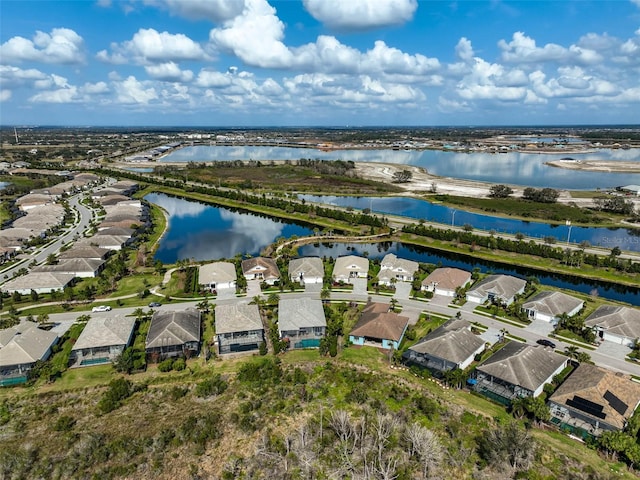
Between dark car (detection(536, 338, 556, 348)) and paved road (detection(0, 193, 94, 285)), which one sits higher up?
paved road (detection(0, 193, 94, 285))

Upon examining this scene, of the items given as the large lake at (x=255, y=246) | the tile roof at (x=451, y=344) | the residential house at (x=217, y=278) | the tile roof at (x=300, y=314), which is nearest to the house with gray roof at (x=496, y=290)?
the tile roof at (x=451, y=344)

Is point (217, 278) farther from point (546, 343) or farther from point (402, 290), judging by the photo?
point (546, 343)

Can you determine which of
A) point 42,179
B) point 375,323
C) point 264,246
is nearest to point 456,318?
point 375,323

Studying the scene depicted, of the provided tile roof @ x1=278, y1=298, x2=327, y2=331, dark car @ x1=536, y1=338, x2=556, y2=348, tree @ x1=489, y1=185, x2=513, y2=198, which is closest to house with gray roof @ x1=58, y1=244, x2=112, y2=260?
tile roof @ x1=278, y1=298, x2=327, y2=331

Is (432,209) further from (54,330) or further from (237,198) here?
(54,330)

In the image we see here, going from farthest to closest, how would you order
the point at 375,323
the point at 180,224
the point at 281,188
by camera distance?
the point at 281,188 < the point at 180,224 < the point at 375,323

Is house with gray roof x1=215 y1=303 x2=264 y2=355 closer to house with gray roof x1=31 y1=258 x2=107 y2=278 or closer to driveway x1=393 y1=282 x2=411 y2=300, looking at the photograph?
driveway x1=393 y1=282 x2=411 y2=300
